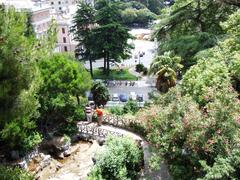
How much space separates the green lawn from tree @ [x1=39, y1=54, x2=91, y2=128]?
2915cm

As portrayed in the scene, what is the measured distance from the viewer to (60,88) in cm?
2069

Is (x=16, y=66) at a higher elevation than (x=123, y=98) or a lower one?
higher

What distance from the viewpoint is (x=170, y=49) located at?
22625 millimetres

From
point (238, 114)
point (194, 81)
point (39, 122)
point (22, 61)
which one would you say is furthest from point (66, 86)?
point (238, 114)

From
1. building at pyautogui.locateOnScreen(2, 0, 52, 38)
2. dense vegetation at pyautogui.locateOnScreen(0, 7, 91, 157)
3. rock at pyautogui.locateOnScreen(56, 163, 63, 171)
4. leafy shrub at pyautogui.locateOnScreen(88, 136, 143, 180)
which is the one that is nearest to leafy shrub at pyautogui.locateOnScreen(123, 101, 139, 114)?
dense vegetation at pyautogui.locateOnScreen(0, 7, 91, 157)

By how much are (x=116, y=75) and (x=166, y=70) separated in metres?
32.4

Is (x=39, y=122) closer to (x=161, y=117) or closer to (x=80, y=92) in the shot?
(x=80, y=92)

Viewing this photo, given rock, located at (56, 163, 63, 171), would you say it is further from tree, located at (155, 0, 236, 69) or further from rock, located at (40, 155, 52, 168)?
tree, located at (155, 0, 236, 69)

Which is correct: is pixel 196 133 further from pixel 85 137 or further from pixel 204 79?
pixel 85 137

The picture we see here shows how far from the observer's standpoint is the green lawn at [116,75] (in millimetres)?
51344

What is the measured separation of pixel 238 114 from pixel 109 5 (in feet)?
116

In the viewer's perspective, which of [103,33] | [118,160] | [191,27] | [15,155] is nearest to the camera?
[118,160]

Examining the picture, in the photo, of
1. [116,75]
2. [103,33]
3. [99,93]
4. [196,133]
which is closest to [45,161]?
[99,93]

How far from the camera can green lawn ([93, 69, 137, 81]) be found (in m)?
51.3
